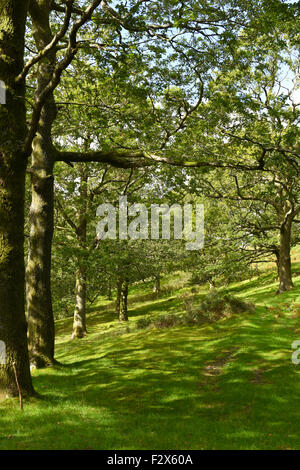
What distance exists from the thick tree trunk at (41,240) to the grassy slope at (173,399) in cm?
122

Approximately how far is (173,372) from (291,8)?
12491mm

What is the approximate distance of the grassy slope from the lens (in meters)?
7.57

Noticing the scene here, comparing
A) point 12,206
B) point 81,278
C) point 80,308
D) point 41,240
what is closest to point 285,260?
point 81,278

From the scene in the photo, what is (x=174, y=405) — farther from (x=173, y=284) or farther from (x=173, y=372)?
(x=173, y=284)

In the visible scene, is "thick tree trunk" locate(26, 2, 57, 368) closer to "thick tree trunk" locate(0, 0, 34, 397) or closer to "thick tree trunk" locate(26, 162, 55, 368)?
"thick tree trunk" locate(26, 162, 55, 368)

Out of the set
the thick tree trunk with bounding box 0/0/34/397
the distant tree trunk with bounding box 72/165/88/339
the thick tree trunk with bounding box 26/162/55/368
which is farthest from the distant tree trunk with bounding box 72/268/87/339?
the thick tree trunk with bounding box 0/0/34/397

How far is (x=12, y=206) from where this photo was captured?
10023mm

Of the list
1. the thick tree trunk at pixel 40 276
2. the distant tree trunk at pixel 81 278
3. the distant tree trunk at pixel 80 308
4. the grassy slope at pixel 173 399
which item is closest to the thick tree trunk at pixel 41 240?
the thick tree trunk at pixel 40 276

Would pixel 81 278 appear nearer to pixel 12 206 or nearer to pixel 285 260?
pixel 285 260

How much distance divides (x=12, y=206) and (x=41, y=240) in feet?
13.6

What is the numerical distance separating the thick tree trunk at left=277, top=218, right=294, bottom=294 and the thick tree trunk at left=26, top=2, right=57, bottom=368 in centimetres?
1958
